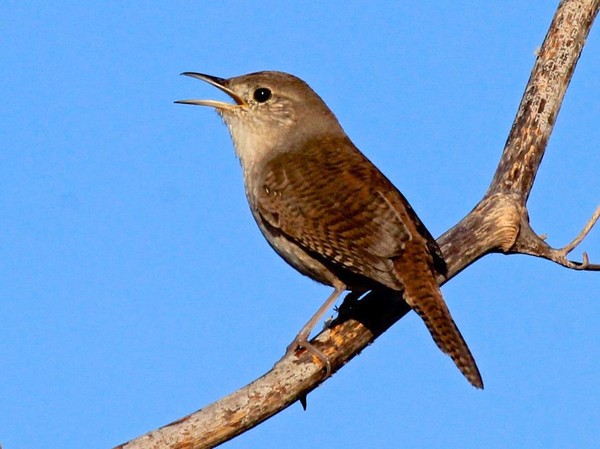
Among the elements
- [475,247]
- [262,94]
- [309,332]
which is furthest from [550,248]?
[262,94]

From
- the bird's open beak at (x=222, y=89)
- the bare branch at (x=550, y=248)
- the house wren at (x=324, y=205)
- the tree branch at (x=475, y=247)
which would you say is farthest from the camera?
the bird's open beak at (x=222, y=89)

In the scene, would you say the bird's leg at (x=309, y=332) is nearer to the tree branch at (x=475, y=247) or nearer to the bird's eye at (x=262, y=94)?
the tree branch at (x=475, y=247)

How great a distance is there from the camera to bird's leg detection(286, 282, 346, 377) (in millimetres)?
6406

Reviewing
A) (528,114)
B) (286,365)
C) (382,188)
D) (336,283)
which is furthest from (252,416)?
(528,114)

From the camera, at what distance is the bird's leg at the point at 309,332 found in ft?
21.0

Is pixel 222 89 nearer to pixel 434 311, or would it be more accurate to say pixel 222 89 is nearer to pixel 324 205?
pixel 324 205

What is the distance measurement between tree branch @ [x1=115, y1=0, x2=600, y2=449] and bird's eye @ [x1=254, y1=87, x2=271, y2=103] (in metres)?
1.54

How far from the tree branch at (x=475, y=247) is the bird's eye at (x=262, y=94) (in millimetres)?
1539

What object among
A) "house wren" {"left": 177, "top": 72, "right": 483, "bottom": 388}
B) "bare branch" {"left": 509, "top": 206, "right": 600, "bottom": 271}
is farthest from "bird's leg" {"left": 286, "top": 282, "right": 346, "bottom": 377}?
"bare branch" {"left": 509, "top": 206, "right": 600, "bottom": 271}

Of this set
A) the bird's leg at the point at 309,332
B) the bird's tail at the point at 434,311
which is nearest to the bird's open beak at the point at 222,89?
the bird's leg at the point at 309,332

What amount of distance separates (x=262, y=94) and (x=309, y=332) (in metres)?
1.82

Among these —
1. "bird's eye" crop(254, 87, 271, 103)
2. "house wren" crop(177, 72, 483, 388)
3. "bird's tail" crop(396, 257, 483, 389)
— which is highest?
"bird's eye" crop(254, 87, 271, 103)

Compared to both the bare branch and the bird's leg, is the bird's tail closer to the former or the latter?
the bird's leg

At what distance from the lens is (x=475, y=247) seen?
7.05m
